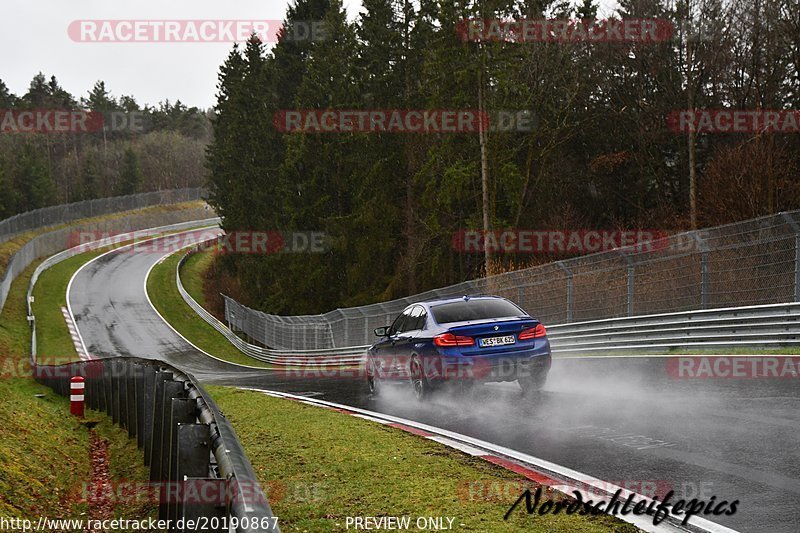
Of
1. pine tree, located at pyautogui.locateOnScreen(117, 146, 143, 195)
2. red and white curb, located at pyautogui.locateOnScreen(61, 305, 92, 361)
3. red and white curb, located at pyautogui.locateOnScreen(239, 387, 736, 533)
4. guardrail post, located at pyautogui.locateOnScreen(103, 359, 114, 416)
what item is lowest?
red and white curb, located at pyautogui.locateOnScreen(61, 305, 92, 361)

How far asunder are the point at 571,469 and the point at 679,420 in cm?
234

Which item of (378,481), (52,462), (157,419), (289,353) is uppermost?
(157,419)

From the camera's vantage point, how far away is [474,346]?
11578 mm

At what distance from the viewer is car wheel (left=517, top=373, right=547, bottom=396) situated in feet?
39.3

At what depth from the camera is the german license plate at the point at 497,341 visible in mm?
11602

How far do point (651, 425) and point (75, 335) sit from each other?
45.6 m

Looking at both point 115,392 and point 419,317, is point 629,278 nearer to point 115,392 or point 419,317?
point 419,317

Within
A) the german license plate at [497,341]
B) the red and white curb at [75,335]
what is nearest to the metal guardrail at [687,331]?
the german license plate at [497,341]

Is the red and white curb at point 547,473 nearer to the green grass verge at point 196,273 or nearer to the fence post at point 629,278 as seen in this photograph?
the fence post at point 629,278

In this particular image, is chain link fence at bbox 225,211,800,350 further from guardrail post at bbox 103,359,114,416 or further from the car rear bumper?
guardrail post at bbox 103,359,114,416

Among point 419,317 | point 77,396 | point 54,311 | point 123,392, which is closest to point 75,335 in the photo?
point 54,311

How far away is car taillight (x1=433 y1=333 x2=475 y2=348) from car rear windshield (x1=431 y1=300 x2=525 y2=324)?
50cm

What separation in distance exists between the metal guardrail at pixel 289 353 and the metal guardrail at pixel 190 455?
1902cm

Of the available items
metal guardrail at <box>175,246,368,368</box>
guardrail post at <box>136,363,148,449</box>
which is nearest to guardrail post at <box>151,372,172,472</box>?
guardrail post at <box>136,363,148,449</box>
